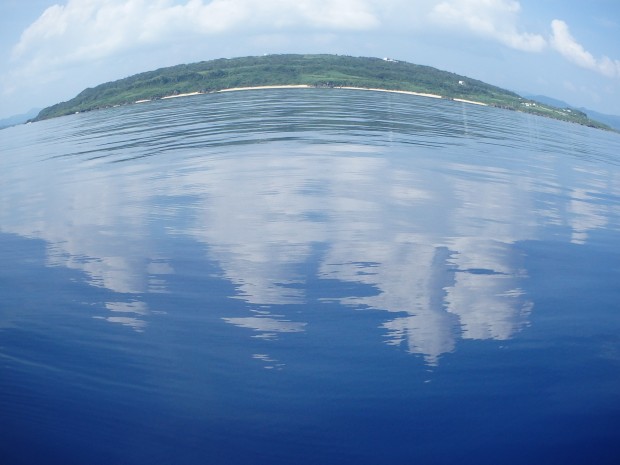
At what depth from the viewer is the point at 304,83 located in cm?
3077

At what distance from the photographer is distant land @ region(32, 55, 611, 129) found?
99.2 ft

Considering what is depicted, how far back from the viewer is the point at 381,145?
11.9m

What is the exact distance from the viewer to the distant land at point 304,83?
99.2 ft

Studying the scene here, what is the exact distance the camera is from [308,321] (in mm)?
4035

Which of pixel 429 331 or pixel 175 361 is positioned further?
pixel 429 331

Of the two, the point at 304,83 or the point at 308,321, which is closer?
the point at 308,321

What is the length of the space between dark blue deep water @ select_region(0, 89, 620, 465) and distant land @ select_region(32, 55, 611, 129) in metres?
23.2

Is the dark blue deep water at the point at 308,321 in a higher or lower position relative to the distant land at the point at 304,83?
lower

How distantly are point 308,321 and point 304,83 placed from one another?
93.7 ft

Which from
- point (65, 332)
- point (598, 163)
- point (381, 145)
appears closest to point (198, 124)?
point (381, 145)

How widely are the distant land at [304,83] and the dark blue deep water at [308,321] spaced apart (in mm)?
23212

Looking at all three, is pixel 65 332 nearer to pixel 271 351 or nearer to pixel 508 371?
pixel 271 351

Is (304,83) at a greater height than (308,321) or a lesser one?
greater

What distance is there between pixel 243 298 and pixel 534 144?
Answer: 13361mm
